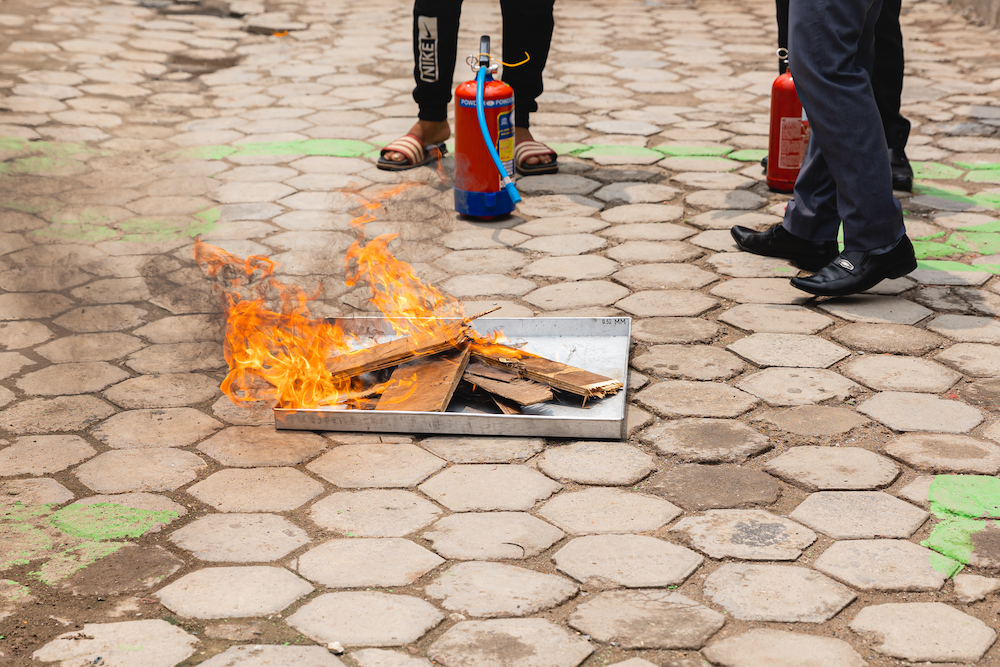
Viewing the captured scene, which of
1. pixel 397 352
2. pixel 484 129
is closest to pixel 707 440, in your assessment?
pixel 397 352

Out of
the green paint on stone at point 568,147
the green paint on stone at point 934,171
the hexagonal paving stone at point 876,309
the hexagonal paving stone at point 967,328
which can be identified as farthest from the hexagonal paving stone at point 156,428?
the green paint on stone at point 934,171

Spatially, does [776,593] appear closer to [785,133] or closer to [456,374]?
[456,374]

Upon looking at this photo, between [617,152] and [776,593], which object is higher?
[617,152]

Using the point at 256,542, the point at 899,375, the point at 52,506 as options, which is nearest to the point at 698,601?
the point at 256,542

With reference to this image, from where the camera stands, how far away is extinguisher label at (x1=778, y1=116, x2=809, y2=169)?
471 centimetres

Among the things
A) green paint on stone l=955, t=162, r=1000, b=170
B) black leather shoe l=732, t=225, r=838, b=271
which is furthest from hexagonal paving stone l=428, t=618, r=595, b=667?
green paint on stone l=955, t=162, r=1000, b=170

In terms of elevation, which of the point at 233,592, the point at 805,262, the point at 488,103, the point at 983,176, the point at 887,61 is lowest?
the point at 233,592

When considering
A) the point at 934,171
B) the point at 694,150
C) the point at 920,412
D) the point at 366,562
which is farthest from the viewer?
the point at 694,150

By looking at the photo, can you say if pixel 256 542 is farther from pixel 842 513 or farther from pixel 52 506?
pixel 842 513

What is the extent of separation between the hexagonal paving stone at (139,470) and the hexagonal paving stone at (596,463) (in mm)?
980

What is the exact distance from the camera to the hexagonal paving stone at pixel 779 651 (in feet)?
6.55

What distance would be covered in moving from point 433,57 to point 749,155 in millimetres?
1822

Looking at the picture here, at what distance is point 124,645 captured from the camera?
207 cm

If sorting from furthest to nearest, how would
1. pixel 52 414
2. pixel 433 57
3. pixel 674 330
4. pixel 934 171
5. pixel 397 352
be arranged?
pixel 934 171 < pixel 433 57 < pixel 674 330 < pixel 397 352 < pixel 52 414
